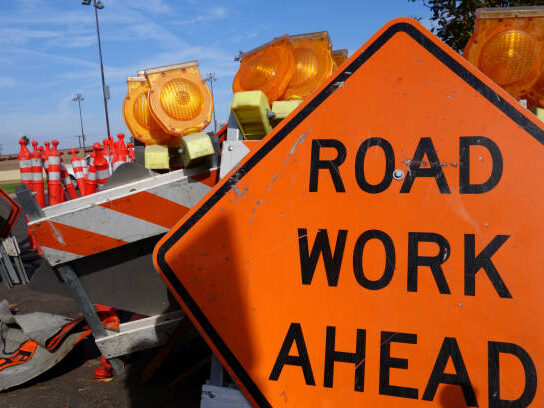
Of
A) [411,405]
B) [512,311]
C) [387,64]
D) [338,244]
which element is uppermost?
[387,64]

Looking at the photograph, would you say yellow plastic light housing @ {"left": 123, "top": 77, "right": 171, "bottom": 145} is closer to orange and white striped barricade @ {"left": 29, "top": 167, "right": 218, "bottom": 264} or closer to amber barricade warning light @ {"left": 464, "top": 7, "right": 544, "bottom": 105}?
orange and white striped barricade @ {"left": 29, "top": 167, "right": 218, "bottom": 264}

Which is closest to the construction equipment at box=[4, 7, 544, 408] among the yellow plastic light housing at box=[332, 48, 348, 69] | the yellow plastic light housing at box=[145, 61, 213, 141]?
the yellow plastic light housing at box=[145, 61, 213, 141]

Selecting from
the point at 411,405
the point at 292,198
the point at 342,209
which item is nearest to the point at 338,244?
the point at 342,209

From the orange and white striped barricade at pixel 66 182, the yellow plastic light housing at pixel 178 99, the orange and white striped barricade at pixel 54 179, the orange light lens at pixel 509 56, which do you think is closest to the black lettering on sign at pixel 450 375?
the orange light lens at pixel 509 56

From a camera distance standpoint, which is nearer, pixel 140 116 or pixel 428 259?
pixel 428 259

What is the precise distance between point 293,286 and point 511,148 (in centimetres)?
87

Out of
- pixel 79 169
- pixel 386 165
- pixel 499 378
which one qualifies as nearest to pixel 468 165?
pixel 386 165

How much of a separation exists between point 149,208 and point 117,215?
0.18 metres

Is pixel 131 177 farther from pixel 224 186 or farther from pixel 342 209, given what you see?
pixel 342 209

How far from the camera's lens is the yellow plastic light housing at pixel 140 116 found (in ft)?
8.79

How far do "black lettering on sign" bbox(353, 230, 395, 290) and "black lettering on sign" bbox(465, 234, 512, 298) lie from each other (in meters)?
0.24

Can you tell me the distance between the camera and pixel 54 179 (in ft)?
29.3

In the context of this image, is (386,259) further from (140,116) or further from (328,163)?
(140,116)

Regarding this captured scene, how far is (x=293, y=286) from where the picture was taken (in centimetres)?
151
